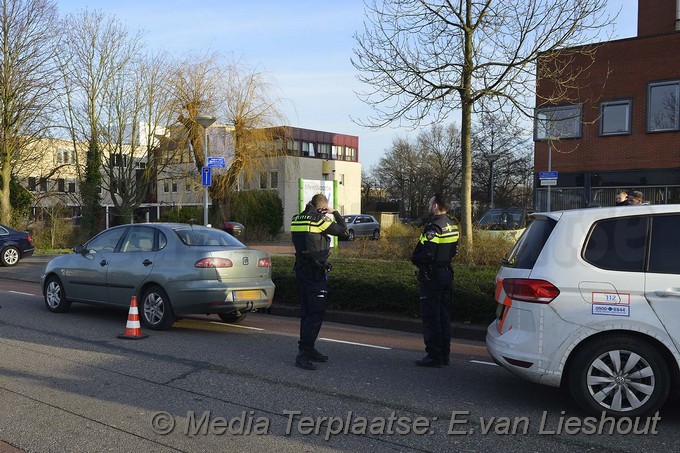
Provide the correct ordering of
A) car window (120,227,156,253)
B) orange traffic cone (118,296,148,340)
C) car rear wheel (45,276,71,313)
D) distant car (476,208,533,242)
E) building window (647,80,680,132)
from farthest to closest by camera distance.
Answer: building window (647,80,680,132), distant car (476,208,533,242), car rear wheel (45,276,71,313), car window (120,227,156,253), orange traffic cone (118,296,148,340)

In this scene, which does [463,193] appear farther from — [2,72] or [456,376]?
[2,72]

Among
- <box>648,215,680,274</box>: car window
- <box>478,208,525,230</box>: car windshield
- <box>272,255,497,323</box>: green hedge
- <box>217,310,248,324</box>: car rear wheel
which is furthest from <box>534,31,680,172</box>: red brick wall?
<box>648,215,680,274</box>: car window

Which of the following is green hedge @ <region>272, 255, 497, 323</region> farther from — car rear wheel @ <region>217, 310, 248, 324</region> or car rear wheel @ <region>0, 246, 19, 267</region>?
car rear wheel @ <region>0, 246, 19, 267</region>

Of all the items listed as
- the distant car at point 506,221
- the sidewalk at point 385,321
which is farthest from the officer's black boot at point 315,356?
the distant car at point 506,221

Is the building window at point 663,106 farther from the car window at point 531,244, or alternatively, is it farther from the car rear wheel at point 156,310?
the car rear wheel at point 156,310

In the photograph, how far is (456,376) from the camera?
6.37 meters

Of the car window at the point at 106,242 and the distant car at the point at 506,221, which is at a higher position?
the distant car at the point at 506,221

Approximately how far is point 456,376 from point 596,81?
Answer: 19.8 m

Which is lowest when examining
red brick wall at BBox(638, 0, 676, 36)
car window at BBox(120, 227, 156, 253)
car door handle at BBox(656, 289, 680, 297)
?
car door handle at BBox(656, 289, 680, 297)

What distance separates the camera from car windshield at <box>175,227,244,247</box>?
28.9ft

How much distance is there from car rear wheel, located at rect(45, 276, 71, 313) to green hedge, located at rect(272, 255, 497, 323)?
3.54m

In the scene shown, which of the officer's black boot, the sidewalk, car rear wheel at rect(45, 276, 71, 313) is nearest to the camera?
the officer's black boot

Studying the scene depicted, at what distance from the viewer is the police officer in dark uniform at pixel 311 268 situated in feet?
21.3

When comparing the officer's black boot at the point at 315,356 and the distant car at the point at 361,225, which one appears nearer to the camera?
the officer's black boot at the point at 315,356
